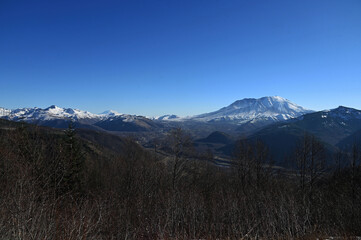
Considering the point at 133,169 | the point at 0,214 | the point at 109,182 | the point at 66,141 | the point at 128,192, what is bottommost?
the point at 109,182

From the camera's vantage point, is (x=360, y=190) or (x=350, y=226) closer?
(x=350, y=226)

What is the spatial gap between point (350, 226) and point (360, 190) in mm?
12877

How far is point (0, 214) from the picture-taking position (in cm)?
1095

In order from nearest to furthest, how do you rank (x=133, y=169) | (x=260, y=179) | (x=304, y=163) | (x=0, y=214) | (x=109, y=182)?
(x=0, y=214) < (x=304, y=163) < (x=133, y=169) < (x=260, y=179) < (x=109, y=182)

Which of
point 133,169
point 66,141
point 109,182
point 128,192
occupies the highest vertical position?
point 66,141

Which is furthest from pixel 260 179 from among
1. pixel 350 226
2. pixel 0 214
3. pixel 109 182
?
pixel 0 214

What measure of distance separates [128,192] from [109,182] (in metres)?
15.1

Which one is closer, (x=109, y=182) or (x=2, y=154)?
(x=2, y=154)

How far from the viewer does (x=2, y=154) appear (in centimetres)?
1789

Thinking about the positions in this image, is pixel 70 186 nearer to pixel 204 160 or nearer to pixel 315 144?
pixel 204 160

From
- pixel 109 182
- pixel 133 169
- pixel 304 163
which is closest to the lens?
pixel 304 163

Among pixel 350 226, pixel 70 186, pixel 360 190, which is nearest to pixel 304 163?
pixel 360 190

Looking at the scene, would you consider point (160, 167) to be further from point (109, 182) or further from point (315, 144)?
point (315, 144)

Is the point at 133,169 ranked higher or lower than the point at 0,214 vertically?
lower
